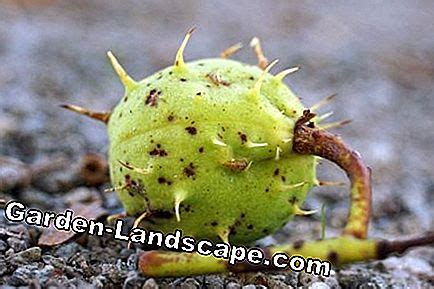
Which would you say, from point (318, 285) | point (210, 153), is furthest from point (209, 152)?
point (318, 285)

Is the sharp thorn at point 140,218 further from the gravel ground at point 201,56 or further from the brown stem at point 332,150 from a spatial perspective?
the brown stem at point 332,150

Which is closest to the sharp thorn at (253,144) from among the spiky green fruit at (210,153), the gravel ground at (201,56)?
the spiky green fruit at (210,153)

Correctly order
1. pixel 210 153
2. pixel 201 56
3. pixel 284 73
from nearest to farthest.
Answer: pixel 210 153, pixel 284 73, pixel 201 56

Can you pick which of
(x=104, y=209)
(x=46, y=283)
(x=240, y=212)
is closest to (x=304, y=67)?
(x=104, y=209)

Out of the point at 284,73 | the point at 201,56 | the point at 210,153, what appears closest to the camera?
the point at 210,153

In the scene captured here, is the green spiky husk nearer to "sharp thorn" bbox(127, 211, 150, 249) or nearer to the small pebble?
"sharp thorn" bbox(127, 211, 150, 249)

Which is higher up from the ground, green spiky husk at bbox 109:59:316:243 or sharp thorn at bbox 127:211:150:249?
green spiky husk at bbox 109:59:316:243

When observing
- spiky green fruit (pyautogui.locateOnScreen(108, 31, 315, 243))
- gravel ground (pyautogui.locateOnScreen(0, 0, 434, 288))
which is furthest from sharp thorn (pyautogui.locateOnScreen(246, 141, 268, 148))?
gravel ground (pyautogui.locateOnScreen(0, 0, 434, 288))

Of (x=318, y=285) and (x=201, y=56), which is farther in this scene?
(x=201, y=56)

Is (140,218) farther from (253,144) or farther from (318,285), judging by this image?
(318,285)

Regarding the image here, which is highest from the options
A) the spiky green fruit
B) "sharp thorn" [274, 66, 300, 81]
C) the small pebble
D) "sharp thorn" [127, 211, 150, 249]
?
"sharp thorn" [274, 66, 300, 81]
